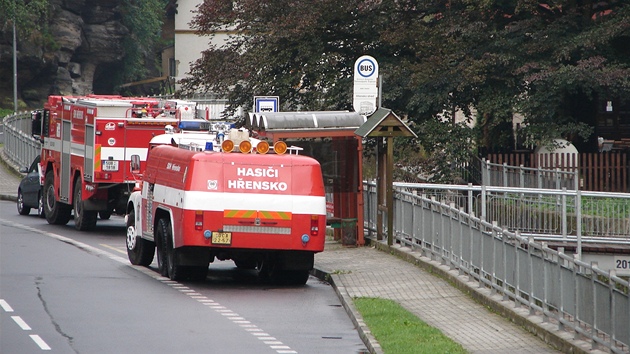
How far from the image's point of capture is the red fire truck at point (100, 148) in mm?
26469

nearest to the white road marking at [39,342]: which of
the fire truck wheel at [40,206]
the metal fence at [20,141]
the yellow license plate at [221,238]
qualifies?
the yellow license plate at [221,238]

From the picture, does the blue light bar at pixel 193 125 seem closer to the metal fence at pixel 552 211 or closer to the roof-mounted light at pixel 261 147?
the metal fence at pixel 552 211

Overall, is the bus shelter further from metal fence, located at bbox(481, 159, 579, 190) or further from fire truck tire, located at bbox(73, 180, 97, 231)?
fire truck tire, located at bbox(73, 180, 97, 231)

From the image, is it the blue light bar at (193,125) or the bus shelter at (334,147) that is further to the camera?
the blue light bar at (193,125)

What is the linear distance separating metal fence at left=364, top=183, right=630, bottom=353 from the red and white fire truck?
2045 millimetres

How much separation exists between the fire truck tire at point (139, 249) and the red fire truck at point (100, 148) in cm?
482

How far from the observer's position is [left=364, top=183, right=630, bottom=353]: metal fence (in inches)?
446

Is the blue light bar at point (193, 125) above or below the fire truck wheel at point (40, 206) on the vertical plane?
above

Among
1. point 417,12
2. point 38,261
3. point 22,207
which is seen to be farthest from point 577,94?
point 38,261

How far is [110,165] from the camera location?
26.4 metres

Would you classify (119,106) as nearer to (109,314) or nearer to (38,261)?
(38,261)

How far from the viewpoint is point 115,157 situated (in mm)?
26391

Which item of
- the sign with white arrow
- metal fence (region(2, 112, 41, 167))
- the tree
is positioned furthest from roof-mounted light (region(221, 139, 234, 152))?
metal fence (region(2, 112, 41, 167))

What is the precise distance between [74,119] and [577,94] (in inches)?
553
